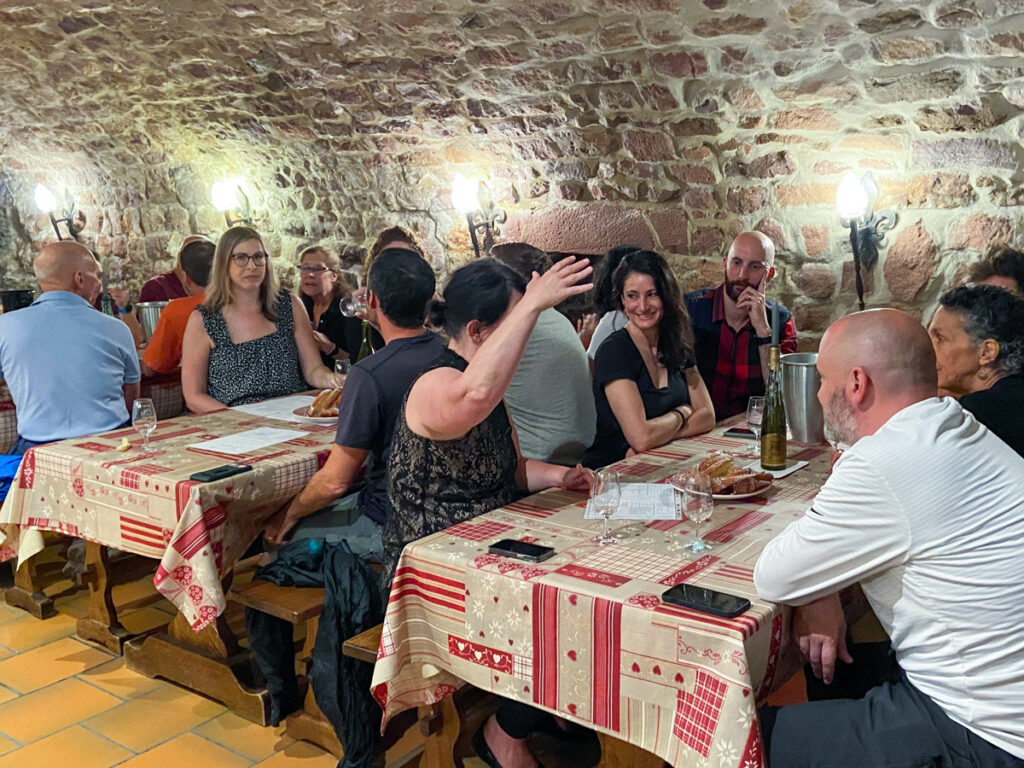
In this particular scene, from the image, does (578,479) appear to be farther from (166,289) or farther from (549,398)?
(166,289)

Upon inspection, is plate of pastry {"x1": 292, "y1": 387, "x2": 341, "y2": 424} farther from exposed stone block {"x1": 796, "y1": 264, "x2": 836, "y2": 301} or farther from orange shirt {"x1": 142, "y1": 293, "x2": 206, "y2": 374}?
exposed stone block {"x1": 796, "y1": 264, "x2": 836, "y2": 301}

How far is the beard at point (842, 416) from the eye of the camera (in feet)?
5.60

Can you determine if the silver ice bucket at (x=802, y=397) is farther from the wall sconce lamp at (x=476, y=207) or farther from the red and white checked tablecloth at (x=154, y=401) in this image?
the wall sconce lamp at (x=476, y=207)

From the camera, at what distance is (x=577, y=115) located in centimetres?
500

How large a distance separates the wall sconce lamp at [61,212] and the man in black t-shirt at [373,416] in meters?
6.24

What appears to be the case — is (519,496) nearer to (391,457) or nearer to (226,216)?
(391,457)

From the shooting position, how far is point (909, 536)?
1535 mm

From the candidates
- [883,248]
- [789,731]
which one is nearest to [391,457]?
[789,731]

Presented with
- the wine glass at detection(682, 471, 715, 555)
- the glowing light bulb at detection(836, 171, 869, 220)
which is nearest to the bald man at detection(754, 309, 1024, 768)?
the wine glass at detection(682, 471, 715, 555)

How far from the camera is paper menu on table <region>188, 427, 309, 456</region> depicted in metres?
2.93

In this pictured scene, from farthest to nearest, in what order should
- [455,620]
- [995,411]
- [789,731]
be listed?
[995,411]
[455,620]
[789,731]

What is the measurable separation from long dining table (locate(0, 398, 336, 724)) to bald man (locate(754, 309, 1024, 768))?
156cm

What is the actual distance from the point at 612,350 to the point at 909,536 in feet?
4.96

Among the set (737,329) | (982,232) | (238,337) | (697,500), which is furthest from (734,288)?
(697,500)
